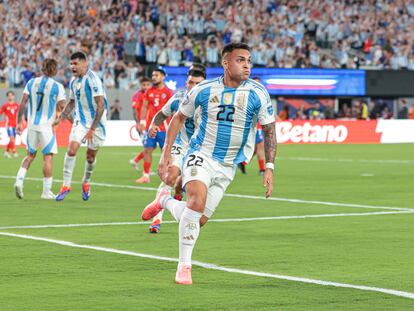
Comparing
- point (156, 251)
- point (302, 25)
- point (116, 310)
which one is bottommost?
point (302, 25)

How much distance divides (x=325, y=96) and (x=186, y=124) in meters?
40.2

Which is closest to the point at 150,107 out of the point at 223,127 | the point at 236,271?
the point at 236,271

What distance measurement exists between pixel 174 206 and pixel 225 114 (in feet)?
3.61

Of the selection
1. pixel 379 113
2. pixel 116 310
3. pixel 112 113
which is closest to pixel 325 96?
pixel 379 113

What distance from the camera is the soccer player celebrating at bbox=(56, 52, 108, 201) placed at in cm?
1852

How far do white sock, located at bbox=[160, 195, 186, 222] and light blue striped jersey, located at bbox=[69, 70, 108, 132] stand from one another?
7.91 m

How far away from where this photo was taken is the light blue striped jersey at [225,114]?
33.0 ft

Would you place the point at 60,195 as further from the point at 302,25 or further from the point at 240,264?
the point at 302,25

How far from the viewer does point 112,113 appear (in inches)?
1857

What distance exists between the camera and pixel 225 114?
396 inches

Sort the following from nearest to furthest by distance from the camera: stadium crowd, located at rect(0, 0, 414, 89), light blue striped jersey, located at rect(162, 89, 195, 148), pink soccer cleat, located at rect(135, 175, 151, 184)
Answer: light blue striped jersey, located at rect(162, 89, 195, 148)
pink soccer cleat, located at rect(135, 175, 151, 184)
stadium crowd, located at rect(0, 0, 414, 89)

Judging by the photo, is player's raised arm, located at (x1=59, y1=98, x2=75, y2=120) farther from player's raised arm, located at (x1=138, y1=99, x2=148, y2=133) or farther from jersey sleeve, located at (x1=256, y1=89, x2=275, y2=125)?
jersey sleeve, located at (x1=256, y1=89, x2=275, y2=125)

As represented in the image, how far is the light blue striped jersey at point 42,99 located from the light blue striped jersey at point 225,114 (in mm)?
9473

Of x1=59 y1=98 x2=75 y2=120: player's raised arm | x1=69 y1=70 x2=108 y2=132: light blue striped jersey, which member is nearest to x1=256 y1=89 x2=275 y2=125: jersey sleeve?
x1=69 y1=70 x2=108 y2=132: light blue striped jersey
